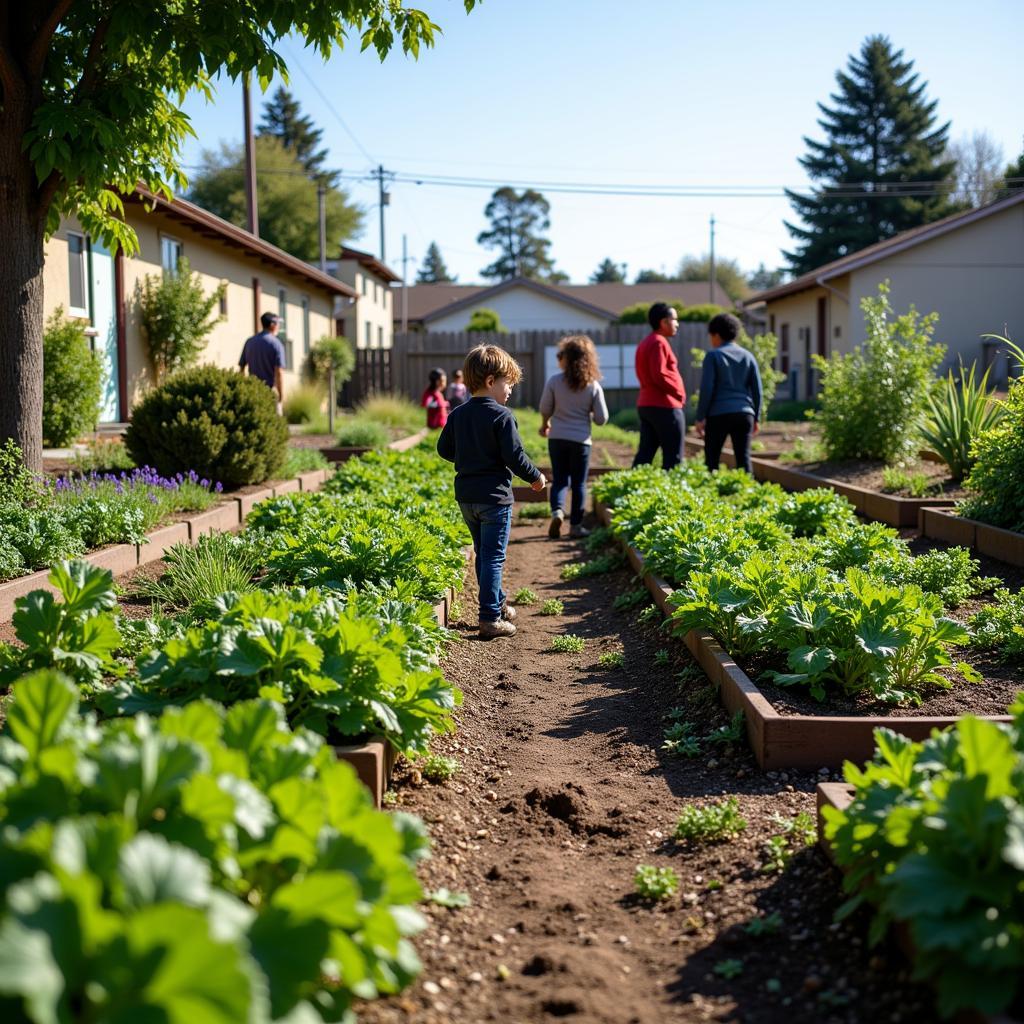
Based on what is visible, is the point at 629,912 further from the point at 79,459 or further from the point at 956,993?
the point at 79,459

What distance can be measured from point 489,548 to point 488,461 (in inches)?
21.3

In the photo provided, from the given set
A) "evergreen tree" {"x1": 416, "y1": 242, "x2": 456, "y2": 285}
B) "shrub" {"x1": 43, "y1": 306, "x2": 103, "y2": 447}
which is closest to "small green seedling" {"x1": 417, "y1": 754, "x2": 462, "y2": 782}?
"shrub" {"x1": 43, "y1": 306, "x2": 103, "y2": 447}

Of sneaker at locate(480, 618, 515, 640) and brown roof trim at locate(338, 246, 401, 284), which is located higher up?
brown roof trim at locate(338, 246, 401, 284)

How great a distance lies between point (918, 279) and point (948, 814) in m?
28.4

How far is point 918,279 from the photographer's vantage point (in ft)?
91.7

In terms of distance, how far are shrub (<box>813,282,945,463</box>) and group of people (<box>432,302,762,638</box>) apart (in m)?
1.87

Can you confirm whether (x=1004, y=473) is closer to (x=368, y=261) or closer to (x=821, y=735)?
(x=821, y=735)

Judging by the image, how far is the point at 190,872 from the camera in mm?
1701

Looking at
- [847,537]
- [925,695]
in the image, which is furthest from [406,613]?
[847,537]

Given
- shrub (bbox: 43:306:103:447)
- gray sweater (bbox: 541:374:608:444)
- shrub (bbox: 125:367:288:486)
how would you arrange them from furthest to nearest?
shrub (bbox: 43:306:103:447), shrub (bbox: 125:367:288:486), gray sweater (bbox: 541:374:608:444)

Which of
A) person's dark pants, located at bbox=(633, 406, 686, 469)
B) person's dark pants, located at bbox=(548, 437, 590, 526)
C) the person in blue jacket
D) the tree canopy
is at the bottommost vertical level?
person's dark pants, located at bbox=(548, 437, 590, 526)

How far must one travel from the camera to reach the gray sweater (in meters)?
9.76

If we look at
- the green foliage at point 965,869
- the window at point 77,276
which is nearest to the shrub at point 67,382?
the window at point 77,276

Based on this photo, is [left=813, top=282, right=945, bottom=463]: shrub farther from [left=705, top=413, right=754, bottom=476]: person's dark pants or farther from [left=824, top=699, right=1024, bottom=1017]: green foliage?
[left=824, top=699, right=1024, bottom=1017]: green foliage
